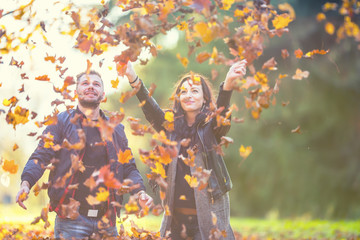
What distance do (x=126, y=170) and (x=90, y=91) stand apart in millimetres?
599

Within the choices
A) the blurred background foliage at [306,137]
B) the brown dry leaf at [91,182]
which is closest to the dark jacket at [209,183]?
the brown dry leaf at [91,182]

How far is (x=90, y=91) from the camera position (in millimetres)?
2961

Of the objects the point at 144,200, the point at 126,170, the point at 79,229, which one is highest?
the point at 126,170

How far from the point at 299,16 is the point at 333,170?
12.9 feet

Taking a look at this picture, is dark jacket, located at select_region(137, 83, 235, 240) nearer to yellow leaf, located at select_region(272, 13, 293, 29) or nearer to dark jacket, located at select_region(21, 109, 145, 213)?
dark jacket, located at select_region(21, 109, 145, 213)

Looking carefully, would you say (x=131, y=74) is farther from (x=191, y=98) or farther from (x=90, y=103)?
(x=191, y=98)

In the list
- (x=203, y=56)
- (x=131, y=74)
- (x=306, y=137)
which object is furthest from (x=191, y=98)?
(x=306, y=137)

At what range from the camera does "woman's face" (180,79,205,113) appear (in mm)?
3109

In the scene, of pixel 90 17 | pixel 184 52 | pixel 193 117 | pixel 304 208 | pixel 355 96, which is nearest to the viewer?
pixel 90 17

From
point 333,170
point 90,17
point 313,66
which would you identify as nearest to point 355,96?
point 313,66

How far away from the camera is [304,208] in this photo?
11625mm

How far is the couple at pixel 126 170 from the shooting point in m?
2.85

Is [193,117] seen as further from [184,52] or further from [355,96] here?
[184,52]

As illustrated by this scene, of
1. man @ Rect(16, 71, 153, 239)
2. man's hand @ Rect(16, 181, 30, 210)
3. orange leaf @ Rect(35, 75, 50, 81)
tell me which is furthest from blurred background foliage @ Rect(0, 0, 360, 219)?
orange leaf @ Rect(35, 75, 50, 81)
